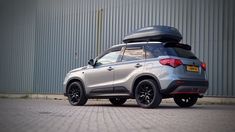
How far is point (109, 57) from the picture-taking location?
12.4m

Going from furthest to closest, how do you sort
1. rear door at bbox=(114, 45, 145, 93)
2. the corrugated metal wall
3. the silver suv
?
the corrugated metal wall
rear door at bbox=(114, 45, 145, 93)
the silver suv

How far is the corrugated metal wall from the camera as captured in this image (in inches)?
571

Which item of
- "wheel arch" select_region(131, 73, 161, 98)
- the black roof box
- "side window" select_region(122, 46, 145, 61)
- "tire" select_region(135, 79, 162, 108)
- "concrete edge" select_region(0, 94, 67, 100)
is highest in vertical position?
the black roof box

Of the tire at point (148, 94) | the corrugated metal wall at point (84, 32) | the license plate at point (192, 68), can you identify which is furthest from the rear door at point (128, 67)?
the corrugated metal wall at point (84, 32)

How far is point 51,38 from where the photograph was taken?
19859mm

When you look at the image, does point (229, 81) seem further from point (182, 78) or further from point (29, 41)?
point (29, 41)

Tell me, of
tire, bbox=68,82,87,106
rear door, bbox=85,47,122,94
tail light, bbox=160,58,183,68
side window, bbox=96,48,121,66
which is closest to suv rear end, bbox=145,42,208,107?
tail light, bbox=160,58,183,68

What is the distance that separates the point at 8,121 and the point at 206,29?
891cm

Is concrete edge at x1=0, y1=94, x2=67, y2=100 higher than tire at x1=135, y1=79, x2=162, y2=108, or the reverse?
tire at x1=135, y1=79, x2=162, y2=108

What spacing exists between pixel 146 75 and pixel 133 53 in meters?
0.96

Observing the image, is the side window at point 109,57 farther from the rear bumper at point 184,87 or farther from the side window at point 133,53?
the rear bumper at point 184,87

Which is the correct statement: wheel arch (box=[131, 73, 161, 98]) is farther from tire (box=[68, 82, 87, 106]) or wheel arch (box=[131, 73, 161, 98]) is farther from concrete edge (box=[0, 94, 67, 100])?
concrete edge (box=[0, 94, 67, 100])

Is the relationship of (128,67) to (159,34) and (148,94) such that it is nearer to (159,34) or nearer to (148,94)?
(148,94)

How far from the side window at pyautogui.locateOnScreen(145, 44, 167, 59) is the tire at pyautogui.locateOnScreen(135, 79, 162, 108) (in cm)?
67
